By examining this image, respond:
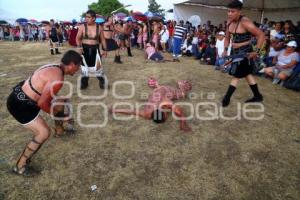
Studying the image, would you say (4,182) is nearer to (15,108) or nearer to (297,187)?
(15,108)

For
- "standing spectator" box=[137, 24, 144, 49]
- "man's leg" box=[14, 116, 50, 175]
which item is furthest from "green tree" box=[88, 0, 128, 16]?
"man's leg" box=[14, 116, 50, 175]

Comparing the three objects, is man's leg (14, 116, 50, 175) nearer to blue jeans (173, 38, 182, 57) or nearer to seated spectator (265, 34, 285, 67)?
seated spectator (265, 34, 285, 67)

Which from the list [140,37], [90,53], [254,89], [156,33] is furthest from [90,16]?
[140,37]

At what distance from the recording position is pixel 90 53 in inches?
238

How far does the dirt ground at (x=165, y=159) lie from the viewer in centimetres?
310

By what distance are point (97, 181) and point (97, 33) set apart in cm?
394

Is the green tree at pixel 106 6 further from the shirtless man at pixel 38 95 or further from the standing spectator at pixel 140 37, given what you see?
the shirtless man at pixel 38 95

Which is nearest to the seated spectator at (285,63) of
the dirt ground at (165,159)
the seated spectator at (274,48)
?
the seated spectator at (274,48)

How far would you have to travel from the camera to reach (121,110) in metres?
4.99

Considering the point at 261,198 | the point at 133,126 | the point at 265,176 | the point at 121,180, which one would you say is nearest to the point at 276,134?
the point at 265,176

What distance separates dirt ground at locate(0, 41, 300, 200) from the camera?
3.10 meters

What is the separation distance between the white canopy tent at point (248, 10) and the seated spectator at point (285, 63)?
7553 millimetres

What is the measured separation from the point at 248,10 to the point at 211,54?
25.6 ft

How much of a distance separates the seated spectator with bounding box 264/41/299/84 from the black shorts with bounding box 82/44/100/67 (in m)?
5.25
